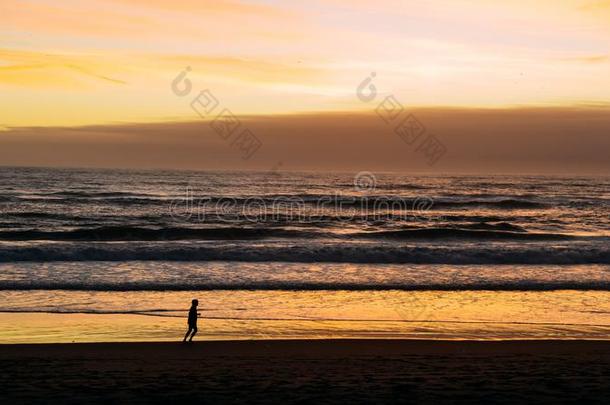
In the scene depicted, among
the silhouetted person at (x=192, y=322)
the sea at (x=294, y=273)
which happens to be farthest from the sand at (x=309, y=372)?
the sea at (x=294, y=273)

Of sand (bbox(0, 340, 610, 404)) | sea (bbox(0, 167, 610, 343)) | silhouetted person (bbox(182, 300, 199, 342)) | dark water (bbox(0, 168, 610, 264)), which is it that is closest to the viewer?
sand (bbox(0, 340, 610, 404))

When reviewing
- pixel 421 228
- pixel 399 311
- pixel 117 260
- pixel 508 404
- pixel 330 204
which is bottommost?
pixel 508 404

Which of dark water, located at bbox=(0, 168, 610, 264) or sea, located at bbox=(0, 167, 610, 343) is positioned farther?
dark water, located at bbox=(0, 168, 610, 264)

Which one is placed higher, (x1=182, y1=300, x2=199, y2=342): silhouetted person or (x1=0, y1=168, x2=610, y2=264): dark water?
(x1=0, y1=168, x2=610, y2=264): dark water

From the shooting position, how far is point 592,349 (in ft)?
36.1

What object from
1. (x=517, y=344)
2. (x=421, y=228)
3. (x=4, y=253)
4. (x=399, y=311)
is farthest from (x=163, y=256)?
(x=421, y=228)

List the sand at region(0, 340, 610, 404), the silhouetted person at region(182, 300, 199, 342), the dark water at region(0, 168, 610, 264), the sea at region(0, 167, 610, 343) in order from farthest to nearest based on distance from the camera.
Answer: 1. the dark water at region(0, 168, 610, 264)
2. the sea at region(0, 167, 610, 343)
3. the silhouetted person at region(182, 300, 199, 342)
4. the sand at region(0, 340, 610, 404)

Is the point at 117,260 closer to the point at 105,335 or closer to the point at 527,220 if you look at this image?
the point at 105,335

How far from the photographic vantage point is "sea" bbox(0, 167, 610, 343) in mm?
13023

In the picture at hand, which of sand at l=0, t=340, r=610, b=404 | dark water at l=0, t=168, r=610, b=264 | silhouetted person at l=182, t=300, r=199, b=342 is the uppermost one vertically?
dark water at l=0, t=168, r=610, b=264

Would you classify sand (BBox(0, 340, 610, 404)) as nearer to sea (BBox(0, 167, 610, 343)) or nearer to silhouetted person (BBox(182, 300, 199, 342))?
silhouetted person (BBox(182, 300, 199, 342))

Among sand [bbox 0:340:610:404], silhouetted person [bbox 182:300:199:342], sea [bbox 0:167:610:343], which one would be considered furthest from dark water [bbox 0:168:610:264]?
sand [bbox 0:340:610:404]

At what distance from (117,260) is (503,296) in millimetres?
13170

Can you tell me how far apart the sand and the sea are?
1.00 metres
